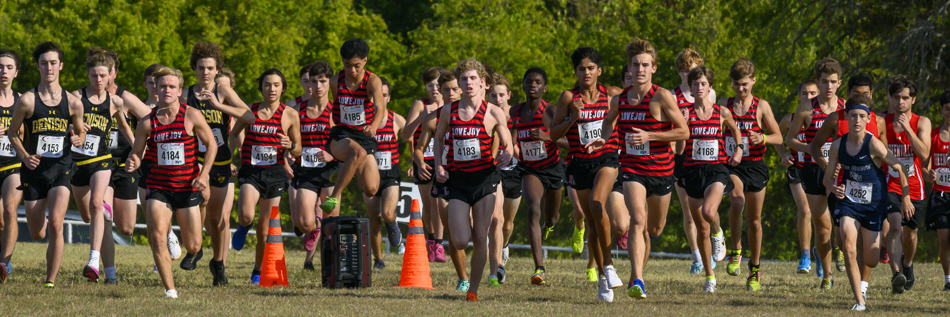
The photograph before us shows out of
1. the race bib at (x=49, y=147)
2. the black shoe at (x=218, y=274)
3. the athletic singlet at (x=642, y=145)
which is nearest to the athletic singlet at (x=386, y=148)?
the black shoe at (x=218, y=274)

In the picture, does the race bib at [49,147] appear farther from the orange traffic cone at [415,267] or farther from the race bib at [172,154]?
the orange traffic cone at [415,267]

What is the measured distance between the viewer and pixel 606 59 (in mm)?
30625

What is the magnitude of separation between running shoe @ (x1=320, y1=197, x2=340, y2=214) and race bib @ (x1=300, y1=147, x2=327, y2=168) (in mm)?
1200

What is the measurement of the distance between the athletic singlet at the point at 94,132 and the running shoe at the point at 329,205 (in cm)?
212

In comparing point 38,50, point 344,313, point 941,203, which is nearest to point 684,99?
point 941,203

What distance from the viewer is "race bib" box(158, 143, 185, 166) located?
9297mm

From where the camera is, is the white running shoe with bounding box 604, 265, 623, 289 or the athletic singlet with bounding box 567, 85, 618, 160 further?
the athletic singlet with bounding box 567, 85, 618, 160

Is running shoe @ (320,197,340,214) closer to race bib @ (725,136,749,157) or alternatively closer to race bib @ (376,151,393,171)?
race bib @ (376,151,393,171)

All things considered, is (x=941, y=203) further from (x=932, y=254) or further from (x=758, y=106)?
(x=932, y=254)

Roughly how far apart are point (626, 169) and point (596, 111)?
2.94 feet

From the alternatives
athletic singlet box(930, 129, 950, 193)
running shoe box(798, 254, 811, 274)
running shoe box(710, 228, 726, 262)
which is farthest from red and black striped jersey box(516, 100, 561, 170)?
athletic singlet box(930, 129, 950, 193)

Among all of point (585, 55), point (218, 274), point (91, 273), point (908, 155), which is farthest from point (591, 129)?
point (91, 273)

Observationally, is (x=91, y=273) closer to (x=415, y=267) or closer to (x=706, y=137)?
(x=415, y=267)

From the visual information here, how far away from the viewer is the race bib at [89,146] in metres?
10.5
